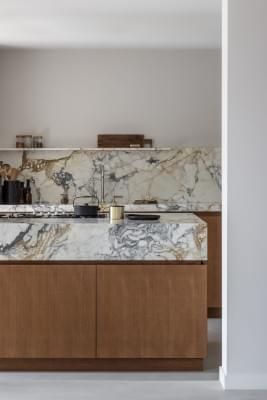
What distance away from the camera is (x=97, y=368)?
4152 mm

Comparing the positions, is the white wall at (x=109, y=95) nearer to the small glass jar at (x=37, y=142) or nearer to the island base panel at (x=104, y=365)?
the small glass jar at (x=37, y=142)

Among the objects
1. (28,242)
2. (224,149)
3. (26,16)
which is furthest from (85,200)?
(224,149)

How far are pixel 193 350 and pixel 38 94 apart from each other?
3846 millimetres

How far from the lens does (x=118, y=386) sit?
12.7 ft

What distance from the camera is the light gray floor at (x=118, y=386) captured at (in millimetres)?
3674

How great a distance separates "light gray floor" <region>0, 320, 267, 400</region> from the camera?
3.67 meters

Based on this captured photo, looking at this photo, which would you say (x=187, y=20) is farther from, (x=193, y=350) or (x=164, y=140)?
(x=193, y=350)

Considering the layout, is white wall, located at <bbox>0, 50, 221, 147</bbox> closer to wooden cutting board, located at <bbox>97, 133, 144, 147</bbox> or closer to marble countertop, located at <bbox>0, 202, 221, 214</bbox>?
wooden cutting board, located at <bbox>97, 133, 144, 147</bbox>

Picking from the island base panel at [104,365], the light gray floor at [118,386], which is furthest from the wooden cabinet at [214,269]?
the island base panel at [104,365]

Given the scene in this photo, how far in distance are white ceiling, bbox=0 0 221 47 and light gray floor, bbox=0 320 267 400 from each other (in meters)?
2.84

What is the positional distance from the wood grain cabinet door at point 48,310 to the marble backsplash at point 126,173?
2864 mm

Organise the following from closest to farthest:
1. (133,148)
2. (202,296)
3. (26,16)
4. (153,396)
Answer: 1. (153,396)
2. (202,296)
3. (26,16)
4. (133,148)

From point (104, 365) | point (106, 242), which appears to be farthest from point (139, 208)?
point (104, 365)

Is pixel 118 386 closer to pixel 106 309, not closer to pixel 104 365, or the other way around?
pixel 104 365
